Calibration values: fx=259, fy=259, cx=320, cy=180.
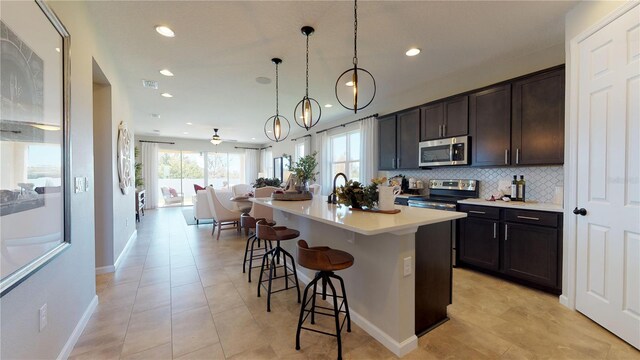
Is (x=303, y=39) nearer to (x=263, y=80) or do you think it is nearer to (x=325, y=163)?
(x=263, y=80)

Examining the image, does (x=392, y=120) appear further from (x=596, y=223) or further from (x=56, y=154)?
(x=56, y=154)

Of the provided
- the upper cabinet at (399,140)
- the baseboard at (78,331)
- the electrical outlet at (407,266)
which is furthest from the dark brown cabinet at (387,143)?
the baseboard at (78,331)

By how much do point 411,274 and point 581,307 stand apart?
1721 millimetres

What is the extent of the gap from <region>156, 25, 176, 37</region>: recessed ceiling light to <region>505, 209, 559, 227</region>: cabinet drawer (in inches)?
159

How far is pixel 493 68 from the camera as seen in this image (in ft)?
11.3

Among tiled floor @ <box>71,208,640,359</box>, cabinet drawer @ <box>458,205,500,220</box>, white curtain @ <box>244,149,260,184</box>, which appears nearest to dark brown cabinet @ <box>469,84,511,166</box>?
cabinet drawer @ <box>458,205,500,220</box>

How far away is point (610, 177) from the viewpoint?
6.49 feet

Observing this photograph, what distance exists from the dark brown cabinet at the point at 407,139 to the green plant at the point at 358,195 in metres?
2.28

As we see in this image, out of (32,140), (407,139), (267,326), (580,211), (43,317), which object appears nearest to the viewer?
(32,140)

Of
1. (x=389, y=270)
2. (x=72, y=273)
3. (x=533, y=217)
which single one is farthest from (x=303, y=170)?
(x=533, y=217)

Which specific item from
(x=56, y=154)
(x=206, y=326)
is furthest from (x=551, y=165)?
(x=56, y=154)

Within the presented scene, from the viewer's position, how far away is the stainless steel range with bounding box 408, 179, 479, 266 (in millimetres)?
3420

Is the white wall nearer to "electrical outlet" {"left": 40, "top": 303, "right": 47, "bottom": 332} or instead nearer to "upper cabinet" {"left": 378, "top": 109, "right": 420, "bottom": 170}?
"electrical outlet" {"left": 40, "top": 303, "right": 47, "bottom": 332}

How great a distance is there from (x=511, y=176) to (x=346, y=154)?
357 cm
